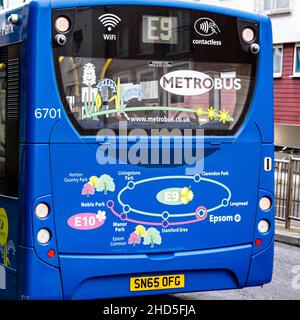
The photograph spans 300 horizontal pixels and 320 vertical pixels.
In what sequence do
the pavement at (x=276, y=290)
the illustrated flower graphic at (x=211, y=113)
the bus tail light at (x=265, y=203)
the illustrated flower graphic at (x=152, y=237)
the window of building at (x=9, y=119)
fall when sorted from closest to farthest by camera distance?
the window of building at (x=9, y=119), the illustrated flower graphic at (x=152, y=237), the illustrated flower graphic at (x=211, y=113), the bus tail light at (x=265, y=203), the pavement at (x=276, y=290)

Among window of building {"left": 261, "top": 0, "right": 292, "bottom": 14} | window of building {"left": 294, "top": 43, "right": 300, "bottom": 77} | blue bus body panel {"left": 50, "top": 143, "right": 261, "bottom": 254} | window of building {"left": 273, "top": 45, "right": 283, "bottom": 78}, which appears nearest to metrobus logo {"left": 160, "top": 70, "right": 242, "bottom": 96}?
blue bus body panel {"left": 50, "top": 143, "right": 261, "bottom": 254}

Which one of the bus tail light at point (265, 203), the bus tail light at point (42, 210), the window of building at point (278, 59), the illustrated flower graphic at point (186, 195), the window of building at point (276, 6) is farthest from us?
the window of building at point (278, 59)

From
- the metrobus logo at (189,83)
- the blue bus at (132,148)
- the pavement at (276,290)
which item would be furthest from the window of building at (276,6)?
the metrobus logo at (189,83)

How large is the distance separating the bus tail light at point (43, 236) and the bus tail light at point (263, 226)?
2.03m

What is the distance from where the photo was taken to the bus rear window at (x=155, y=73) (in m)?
5.54

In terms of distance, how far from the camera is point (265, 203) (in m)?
6.31

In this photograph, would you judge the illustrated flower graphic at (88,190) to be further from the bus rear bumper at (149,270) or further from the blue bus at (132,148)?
the bus rear bumper at (149,270)

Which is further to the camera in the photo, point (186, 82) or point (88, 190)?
point (186, 82)

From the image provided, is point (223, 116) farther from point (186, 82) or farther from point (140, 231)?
point (140, 231)

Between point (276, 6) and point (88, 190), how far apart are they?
22540 millimetres

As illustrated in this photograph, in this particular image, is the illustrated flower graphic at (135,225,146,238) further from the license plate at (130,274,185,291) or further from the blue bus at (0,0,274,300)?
the license plate at (130,274,185,291)

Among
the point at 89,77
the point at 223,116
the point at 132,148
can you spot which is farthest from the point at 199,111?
the point at 89,77

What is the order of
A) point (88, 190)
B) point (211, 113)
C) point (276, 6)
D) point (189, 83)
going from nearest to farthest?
point (88, 190) < point (189, 83) < point (211, 113) < point (276, 6)

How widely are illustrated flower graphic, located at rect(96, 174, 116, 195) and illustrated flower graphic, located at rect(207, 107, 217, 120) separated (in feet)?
3.62
